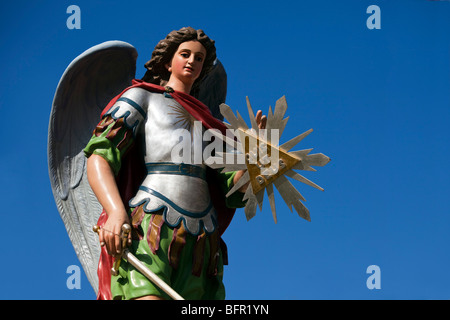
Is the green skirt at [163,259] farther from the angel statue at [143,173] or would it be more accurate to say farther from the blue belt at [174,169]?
the blue belt at [174,169]

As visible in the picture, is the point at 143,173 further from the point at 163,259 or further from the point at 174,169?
the point at 163,259

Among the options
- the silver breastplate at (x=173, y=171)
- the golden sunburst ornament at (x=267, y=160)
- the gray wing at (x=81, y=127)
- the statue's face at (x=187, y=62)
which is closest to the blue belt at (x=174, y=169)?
the silver breastplate at (x=173, y=171)

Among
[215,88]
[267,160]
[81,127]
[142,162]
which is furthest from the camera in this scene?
[215,88]

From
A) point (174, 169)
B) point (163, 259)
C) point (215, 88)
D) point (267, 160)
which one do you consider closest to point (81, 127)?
point (215, 88)

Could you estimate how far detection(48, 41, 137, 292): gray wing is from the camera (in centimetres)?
575

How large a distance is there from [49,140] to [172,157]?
1.41 metres

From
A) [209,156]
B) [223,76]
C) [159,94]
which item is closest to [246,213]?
[209,156]

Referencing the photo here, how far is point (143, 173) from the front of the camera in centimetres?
531

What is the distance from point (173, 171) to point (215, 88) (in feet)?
4.83

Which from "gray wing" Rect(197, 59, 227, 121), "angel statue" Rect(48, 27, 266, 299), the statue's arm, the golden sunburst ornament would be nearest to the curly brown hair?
"angel statue" Rect(48, 27, 266, 299)

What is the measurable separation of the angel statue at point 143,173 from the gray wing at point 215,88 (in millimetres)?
122

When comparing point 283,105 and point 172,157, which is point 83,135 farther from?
point 283,105

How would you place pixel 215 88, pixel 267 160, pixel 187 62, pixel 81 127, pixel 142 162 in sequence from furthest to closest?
pixel 215 88 < pixel 81 127 < pixel 187 62 < pixel 142 162 < pixel 267 160

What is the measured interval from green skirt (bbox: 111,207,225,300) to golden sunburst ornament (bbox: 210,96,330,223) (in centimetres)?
47
